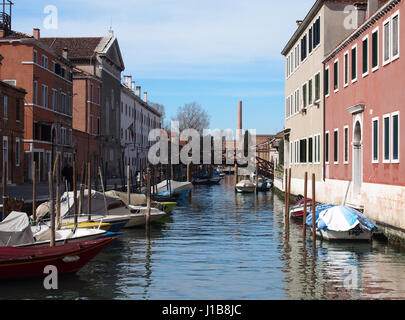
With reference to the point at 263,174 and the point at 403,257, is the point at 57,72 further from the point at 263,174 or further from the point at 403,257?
the point at 403,257

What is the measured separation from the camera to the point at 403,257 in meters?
15.8

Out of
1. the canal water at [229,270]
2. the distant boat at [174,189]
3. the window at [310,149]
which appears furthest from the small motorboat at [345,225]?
the distant boat at [174,189]

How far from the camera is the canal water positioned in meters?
12.3

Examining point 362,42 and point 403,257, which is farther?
point 362,42

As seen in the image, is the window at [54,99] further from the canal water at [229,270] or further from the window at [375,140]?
the window at [375,140]

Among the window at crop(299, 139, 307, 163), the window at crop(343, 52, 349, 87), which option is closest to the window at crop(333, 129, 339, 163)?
the window at crop(343, 52, 349, 87)

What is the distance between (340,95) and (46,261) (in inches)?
630

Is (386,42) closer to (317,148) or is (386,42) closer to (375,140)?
(375,140)

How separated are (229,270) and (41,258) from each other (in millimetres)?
4131

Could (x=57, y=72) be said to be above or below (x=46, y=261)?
above

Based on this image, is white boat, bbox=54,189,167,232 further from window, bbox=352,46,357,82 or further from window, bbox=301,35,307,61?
window, bbox=301,35,307,61

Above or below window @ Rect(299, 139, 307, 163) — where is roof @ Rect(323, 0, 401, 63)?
above

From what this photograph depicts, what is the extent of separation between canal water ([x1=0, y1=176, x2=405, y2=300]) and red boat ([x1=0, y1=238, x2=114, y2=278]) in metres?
0.22
